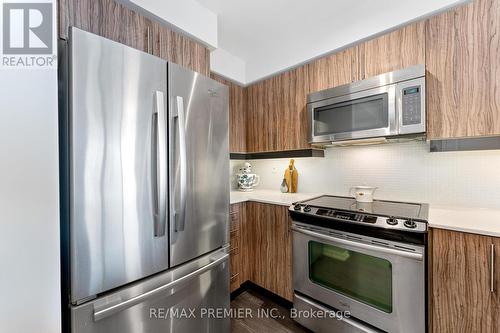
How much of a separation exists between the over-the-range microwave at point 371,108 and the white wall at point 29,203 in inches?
69.8

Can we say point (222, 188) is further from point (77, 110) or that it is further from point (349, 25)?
point (349, 25)

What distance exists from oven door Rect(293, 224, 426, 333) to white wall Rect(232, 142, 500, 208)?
756 millimetres

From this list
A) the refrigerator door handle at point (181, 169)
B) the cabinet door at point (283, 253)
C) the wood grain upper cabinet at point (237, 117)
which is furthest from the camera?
the wood grain upper cabinet at point (237, 117)

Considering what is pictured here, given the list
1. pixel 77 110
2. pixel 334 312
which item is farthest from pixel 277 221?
pixel 77 110

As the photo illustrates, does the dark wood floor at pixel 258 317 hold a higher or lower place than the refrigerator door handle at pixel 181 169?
lower

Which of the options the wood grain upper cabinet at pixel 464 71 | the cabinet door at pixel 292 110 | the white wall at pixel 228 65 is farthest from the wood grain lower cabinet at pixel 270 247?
the white wall at pixel 228 65

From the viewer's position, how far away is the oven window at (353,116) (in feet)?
5.12

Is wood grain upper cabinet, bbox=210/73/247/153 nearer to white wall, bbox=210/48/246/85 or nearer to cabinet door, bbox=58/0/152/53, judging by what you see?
white wall, bbox=210/48/246/85

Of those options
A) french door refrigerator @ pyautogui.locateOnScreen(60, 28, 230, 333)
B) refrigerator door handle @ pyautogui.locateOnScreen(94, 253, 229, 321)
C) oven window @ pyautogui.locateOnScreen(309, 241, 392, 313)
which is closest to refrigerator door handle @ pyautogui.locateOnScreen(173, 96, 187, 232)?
french door refrigerator @ pyautogui.locateOnScreen(60, 28, 230, 333)

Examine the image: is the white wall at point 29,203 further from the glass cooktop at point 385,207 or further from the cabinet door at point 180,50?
the glass cooktop at point 385,207

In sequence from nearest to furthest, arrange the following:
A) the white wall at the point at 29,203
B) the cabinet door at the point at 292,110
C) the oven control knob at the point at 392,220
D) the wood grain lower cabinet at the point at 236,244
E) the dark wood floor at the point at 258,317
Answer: the white wall at the point at 29,203 → the oven control knob at the point at 392,220 → the dark wood floor at the point at 258,317 → the wood grain lower cabinet at the point at 236,244 → the cabinet door at the point at 292,110

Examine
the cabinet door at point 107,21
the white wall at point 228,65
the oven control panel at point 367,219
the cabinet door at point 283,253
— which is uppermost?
the white wall at point 228,65

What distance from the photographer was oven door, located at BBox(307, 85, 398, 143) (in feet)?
4.98

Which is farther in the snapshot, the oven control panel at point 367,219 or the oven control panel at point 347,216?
the oven control panel at point 347,216
